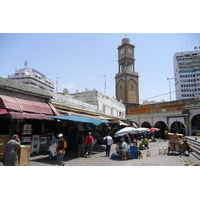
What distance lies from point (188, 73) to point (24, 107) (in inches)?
3020

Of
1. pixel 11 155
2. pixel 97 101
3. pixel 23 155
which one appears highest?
pixel 97 101

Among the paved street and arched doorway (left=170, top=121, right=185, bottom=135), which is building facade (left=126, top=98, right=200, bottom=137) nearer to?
arched doorway (left=170, top=121, right=185, bottom=135)

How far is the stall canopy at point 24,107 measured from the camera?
8.24 m

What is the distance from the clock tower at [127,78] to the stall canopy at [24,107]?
31397 mm

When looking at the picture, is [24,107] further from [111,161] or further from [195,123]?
[195,123]

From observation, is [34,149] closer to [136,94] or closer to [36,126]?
[36,126]

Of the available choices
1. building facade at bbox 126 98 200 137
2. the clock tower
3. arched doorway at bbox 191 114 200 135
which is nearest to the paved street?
building facade at bbox 126 98 200 137

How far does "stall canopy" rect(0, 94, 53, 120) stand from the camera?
27.0 feet

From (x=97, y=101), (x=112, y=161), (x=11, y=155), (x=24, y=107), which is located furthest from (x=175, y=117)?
(x=11, y=155)

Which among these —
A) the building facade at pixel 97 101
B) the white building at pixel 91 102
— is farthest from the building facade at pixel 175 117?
the building facade at pixel 97 101

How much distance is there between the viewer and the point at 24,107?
9367mm

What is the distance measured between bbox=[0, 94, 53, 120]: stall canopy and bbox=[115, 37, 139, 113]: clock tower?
3140cm

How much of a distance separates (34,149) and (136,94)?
36329mm

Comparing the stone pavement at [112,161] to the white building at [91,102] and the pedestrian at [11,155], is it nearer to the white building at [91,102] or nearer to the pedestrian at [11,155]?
the pedestrian at [11,155]
